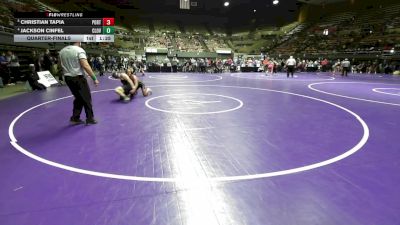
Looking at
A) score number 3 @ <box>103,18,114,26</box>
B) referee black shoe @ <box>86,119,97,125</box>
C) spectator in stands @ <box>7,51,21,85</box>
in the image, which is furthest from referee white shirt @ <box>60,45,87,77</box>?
spectator in stands @ <box>7,51,21,85</box>

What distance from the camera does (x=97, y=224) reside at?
2479 millimetres

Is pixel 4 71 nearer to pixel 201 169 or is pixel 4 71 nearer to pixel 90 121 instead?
pixel 90 121

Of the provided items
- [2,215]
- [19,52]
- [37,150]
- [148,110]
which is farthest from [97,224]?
[19,52]

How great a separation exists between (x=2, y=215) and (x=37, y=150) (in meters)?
1.91

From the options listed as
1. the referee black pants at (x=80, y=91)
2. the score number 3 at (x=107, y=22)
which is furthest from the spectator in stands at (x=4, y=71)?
the referee black pants at (x=80, y=91)

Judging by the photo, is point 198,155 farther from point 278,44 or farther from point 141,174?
point 278,44

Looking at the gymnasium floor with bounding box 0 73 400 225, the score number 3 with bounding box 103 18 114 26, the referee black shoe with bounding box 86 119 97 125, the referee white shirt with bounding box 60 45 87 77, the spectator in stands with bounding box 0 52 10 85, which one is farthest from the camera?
the spectator in stands with bounding box 0 52 10 85

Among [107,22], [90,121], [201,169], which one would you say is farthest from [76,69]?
[107,22]
